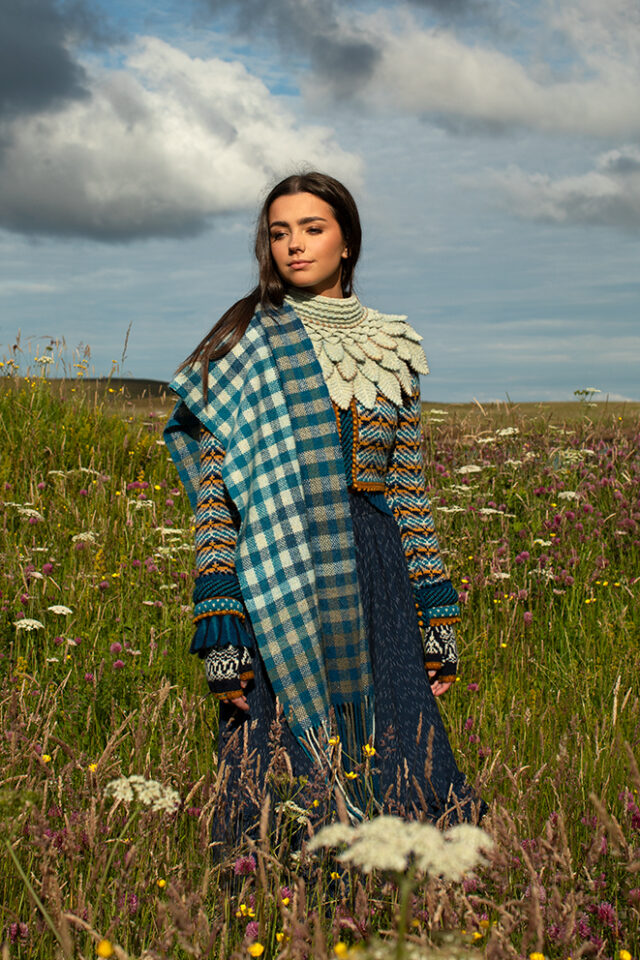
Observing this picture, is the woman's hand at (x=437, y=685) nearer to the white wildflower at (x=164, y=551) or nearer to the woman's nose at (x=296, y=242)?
the woman's nose at (x=296, y=242)

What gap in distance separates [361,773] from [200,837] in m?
0.94

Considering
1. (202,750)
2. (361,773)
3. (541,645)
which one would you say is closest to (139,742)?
(361,773)

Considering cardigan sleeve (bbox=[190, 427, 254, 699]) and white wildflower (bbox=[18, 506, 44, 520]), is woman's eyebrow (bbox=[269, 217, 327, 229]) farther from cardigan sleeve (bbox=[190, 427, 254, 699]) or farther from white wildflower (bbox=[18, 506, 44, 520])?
white wildflower (bbox=[18, 506, 44, 520])

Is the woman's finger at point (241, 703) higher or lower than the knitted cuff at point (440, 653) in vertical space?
lower

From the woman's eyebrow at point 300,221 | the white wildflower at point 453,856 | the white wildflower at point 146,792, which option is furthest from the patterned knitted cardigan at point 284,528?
the white wildflower at point 453,856

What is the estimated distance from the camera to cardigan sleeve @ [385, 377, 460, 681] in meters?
3.05

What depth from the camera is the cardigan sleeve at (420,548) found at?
120 inches

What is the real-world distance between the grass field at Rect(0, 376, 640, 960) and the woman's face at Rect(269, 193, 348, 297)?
4.82ft

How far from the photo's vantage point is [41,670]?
4129 millimetres

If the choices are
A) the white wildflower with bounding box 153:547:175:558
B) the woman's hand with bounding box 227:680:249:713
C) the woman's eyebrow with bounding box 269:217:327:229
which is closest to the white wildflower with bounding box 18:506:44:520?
the white wildflower with bounding box 153:547:175:558

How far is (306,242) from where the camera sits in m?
2.93

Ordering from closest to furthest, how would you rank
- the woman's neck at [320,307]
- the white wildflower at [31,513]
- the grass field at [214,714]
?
the grass field at [214,714], the woman's neck at [320,307], the white wildflower at [31,513]

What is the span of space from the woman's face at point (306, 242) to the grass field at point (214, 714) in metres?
1.47

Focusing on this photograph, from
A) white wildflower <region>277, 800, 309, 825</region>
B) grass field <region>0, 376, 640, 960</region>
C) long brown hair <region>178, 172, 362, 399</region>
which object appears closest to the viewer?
grass field <region>0, 376, 640, 960</region>
